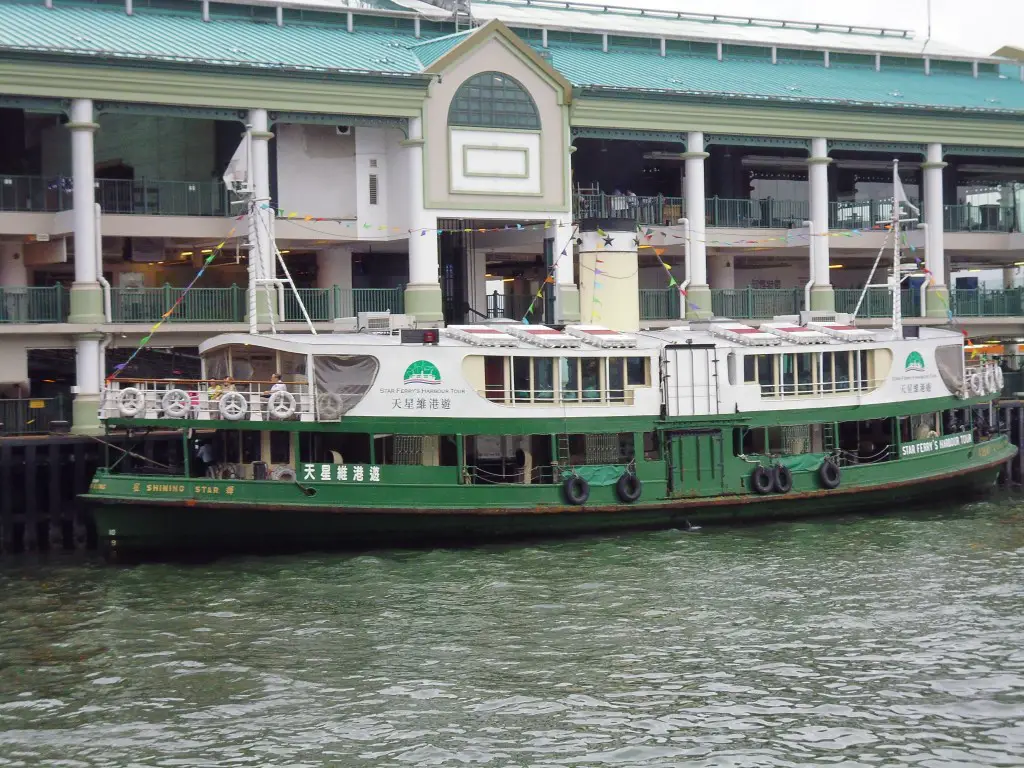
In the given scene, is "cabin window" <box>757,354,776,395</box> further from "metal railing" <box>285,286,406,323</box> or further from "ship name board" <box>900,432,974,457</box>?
"metal railing" <box>285,286,406,323</box>

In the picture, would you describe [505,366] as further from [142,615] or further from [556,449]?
[142,615]

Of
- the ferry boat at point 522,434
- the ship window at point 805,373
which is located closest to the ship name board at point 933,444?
the ferry boat at point 522,434

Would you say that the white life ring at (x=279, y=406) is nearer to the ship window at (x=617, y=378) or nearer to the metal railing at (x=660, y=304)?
the ship window at (x=617, y=378)

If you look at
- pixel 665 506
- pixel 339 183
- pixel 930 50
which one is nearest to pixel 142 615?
pixel 665 506

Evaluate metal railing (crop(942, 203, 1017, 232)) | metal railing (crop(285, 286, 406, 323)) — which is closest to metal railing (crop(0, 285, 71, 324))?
metal railing (crop(285, 286, 406, 323))

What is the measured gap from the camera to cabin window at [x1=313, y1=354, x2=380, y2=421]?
32.8 metres

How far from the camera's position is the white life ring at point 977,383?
4181cm

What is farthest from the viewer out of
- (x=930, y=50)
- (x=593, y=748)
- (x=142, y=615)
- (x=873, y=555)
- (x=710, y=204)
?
(x=930, y=50)

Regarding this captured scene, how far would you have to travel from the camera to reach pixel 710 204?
53875mm

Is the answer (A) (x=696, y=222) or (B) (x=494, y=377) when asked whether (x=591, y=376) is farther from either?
(A) (x=696, y=222)

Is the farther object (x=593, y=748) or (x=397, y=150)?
(x=397, y=150)

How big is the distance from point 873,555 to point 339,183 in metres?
21.1

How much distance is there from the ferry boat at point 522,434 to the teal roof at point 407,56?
9451 millimetres

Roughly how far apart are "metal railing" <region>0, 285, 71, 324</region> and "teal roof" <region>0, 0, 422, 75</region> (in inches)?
232
